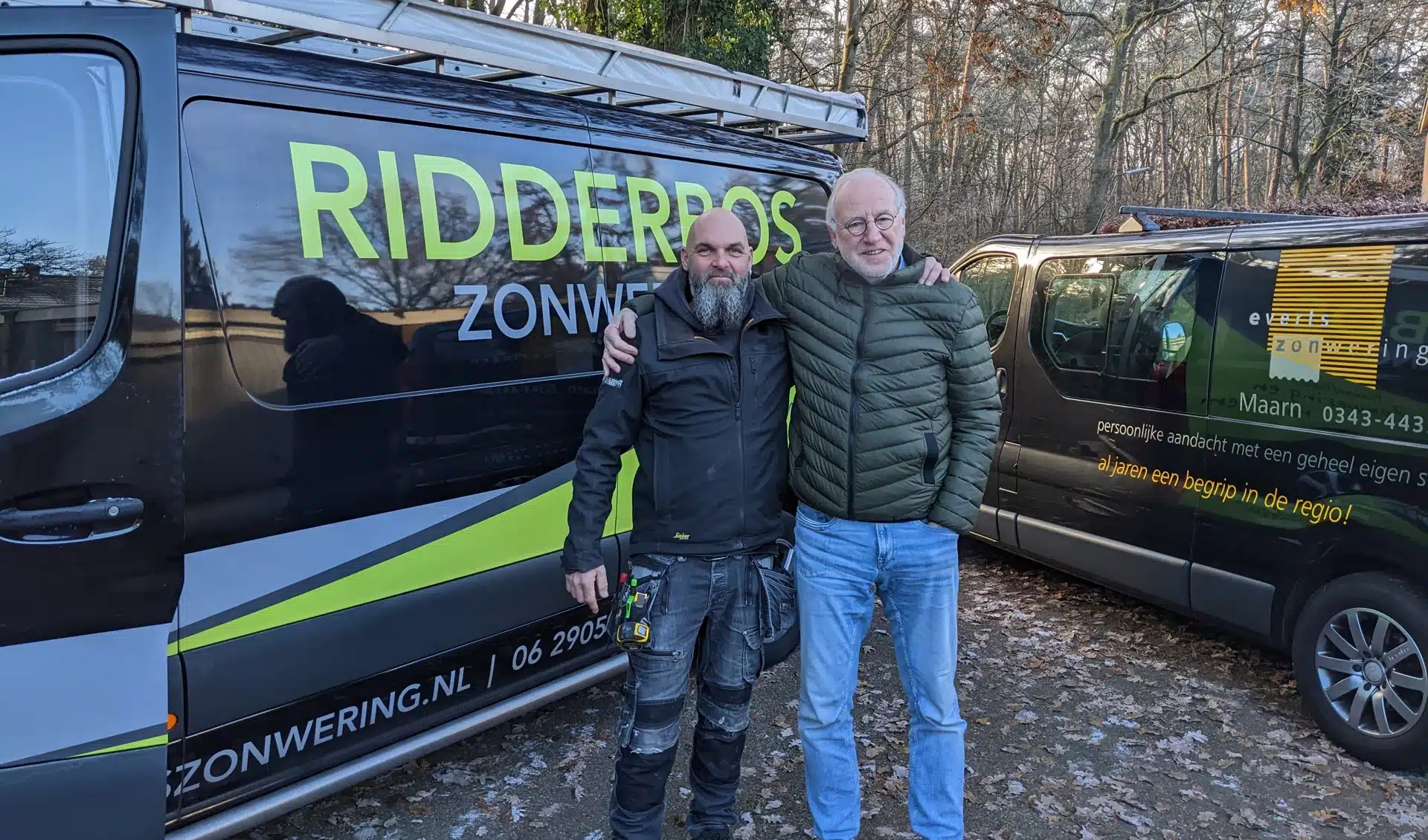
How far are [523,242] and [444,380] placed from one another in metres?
0.53

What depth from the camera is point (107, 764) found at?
221 centimetres

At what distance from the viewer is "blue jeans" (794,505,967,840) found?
2758 mm

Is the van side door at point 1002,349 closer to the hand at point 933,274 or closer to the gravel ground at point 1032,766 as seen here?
the gravel ground at point 1032,766

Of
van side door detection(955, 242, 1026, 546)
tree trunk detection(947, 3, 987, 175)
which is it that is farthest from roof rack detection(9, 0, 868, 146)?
tree trunk detection(947, 3, 987, 175)

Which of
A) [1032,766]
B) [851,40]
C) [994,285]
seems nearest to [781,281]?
[1032,766]

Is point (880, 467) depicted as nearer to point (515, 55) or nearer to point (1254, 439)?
point (515, 55)

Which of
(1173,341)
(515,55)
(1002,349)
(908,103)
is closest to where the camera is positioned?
(515,55)

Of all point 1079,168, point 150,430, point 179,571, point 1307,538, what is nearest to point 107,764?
point 179,571

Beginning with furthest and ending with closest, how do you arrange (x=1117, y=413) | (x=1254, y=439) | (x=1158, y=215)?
1. (x=1158, y=215)
2. (x=1117, y=413)
3. (x=1254, y=439)

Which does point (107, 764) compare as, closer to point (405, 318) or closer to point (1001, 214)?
point (405, 318)

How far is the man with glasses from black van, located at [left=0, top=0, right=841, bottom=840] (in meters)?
0.62

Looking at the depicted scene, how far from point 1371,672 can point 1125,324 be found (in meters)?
1.85

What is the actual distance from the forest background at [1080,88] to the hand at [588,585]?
10.7 meters

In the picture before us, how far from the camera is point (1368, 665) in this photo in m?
3.68
